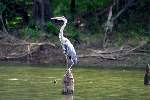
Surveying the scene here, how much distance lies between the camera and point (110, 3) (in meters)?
50.5

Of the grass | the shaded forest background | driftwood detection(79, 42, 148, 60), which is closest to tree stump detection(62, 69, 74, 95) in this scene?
the grass

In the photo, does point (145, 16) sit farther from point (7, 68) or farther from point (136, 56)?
point (7, 68)

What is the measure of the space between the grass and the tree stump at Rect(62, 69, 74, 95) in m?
0.27

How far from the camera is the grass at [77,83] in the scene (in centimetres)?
2503

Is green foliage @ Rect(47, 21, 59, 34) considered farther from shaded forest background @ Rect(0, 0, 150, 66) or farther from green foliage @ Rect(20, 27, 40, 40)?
green foliage @ Rect(20, 27, 40, 40)

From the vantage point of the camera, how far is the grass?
25031mm

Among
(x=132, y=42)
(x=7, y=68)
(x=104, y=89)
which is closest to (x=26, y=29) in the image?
(x=132, y=42)

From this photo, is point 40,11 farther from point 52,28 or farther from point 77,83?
point 77,83

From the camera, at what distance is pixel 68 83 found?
25.0 metres

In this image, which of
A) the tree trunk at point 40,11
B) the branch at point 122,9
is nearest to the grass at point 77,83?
the tree trunk at point 40,11

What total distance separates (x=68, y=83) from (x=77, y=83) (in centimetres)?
510

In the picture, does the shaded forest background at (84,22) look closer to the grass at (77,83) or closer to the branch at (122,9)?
the branch at (122,9)

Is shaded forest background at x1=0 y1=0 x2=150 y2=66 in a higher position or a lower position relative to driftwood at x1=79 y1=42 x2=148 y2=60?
higher

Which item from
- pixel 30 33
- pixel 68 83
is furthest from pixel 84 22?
pixel 68 83
